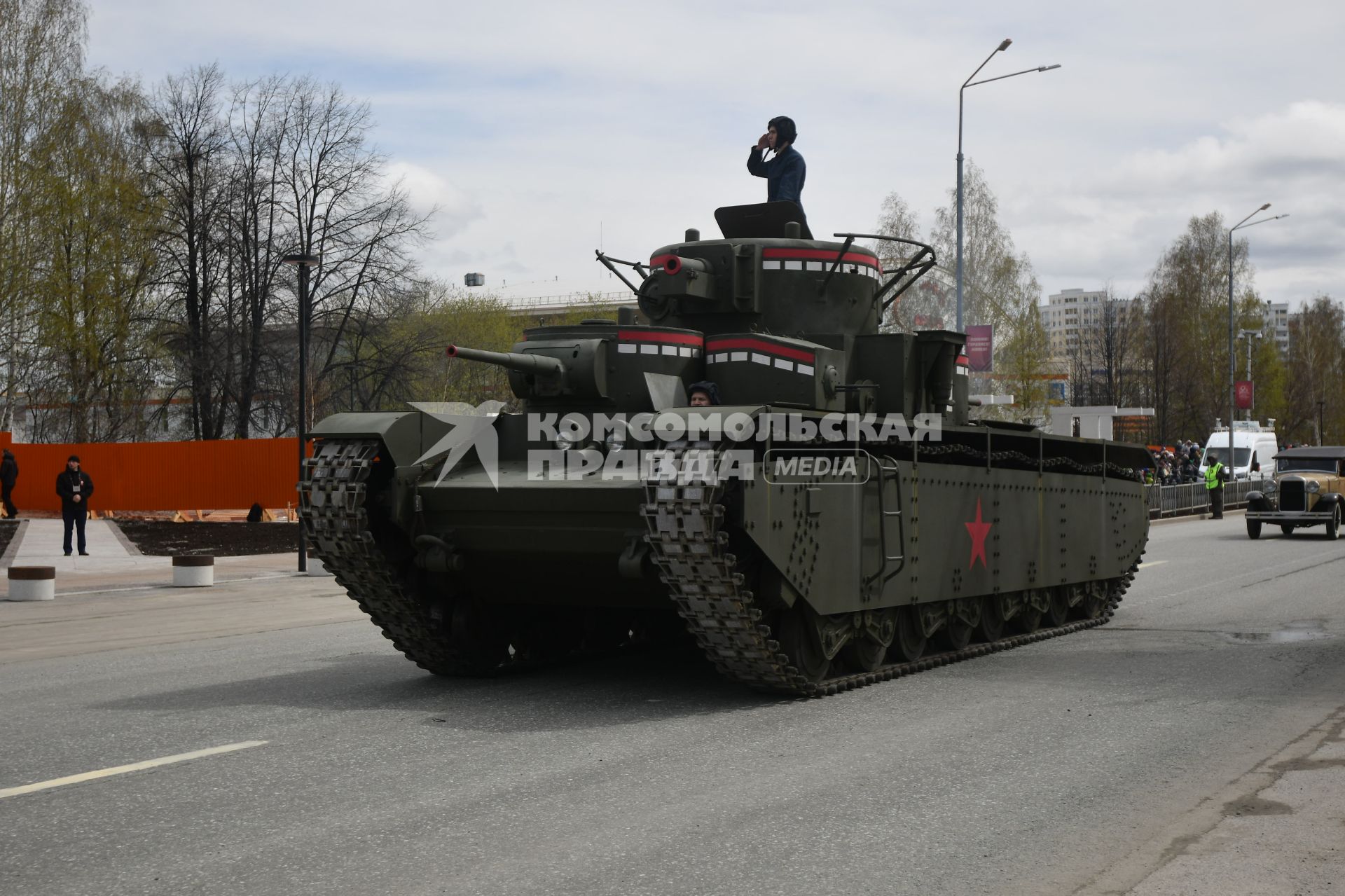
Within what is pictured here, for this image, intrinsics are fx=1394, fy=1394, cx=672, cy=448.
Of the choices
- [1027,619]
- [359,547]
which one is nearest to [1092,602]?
[1027,619]

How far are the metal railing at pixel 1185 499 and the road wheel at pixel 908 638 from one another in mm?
25017

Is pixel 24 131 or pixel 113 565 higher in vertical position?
pixel 24 131

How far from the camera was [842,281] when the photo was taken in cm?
1085

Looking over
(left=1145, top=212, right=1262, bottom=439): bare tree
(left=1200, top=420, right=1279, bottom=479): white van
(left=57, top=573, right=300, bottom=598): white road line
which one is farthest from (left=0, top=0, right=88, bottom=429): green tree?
(left=1145, top=212, right=1262, bottom=439): bare tree

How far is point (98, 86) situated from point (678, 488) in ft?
119

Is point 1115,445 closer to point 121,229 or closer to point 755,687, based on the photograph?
point 755,687

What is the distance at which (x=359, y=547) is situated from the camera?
9156 millimetres

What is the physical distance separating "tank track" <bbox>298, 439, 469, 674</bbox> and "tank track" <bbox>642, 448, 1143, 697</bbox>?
2.06 m

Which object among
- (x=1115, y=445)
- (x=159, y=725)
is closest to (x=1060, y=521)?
(x=1115, y=445)

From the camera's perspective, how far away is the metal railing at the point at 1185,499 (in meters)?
35.2

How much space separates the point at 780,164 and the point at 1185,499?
92.7ft

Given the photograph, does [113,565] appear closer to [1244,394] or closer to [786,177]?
[786,177]

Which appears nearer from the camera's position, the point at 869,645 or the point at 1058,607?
the point at 869,645

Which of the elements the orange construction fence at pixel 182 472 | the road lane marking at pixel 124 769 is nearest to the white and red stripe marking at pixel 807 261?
the road lane marking at pixel 124 769
